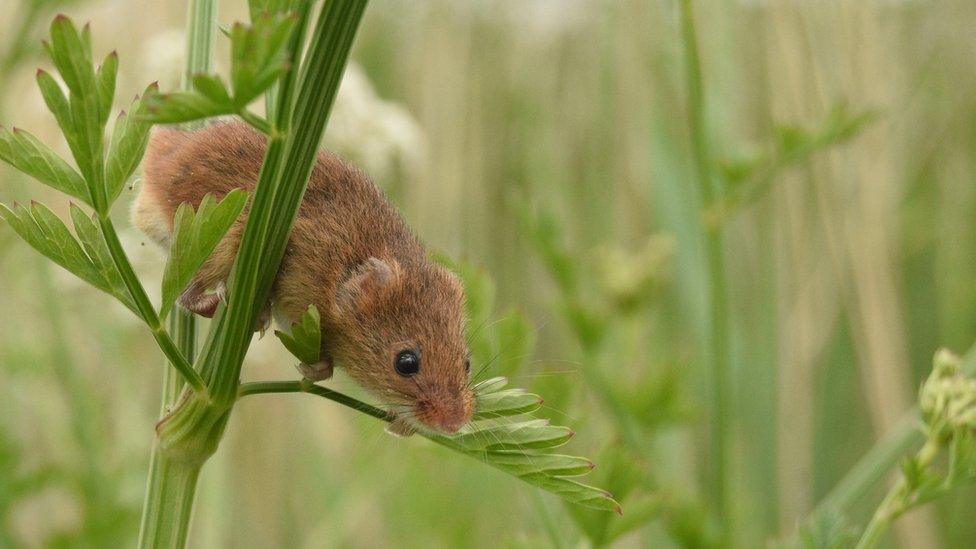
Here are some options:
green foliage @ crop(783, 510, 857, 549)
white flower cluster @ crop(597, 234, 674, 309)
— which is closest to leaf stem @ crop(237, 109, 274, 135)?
green foliage @ crop(783, 510, 857, 549)

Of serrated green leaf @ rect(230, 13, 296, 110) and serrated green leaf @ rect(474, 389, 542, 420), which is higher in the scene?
serrated green leaf @ rect(230, 13, 296, 110)

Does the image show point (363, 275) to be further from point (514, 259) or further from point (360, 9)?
point (514, 259)

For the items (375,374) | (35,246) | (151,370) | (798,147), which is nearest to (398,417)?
(375,374)

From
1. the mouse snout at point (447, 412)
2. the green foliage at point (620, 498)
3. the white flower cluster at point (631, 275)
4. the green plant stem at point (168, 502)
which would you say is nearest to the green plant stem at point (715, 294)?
the white flower cluster at point (631, 275)

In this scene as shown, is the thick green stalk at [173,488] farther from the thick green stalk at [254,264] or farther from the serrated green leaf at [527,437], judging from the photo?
the serrated green leaf at [527,437]

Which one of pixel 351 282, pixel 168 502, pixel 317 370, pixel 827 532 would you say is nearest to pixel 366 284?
pixel 351 282

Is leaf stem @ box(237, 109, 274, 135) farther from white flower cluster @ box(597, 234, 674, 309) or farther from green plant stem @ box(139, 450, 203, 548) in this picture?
white flower cluster @ box(597, 234, 674, 309)
